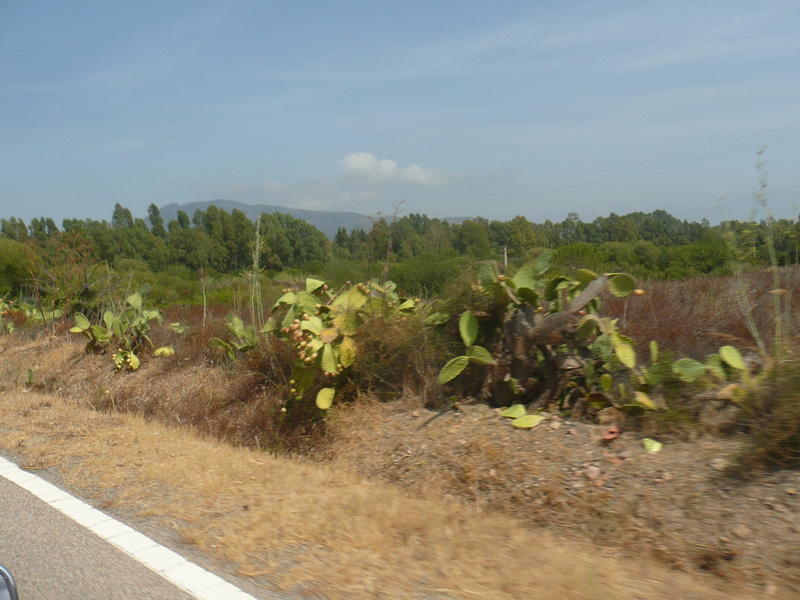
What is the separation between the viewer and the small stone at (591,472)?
5.76 m

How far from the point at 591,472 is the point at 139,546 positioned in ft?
11.4

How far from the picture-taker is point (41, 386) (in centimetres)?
1223

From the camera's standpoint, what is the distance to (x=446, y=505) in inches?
234

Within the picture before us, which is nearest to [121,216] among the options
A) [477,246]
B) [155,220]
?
[155,220]

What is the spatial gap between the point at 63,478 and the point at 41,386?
22.1 feet

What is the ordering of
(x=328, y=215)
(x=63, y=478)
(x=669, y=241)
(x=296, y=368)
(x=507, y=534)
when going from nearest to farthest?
(x=507, y=534) → (x=63, y=478) → (x=296, y=368) → (x=669, y=241) → (x=328, y=215)

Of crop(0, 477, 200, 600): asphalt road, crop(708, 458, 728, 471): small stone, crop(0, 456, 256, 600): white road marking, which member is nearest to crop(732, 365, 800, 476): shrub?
crop(708, 458, 728, 471): small stone

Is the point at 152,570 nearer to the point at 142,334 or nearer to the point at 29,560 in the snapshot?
the point at 29,560

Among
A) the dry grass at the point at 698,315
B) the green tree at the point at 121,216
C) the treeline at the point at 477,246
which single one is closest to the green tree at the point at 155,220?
the green tree at the point at 121,216

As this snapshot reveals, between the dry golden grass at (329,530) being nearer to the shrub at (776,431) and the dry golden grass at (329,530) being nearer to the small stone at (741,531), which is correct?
the small stone at (741,531)

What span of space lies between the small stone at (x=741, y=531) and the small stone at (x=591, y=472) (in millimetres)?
1218

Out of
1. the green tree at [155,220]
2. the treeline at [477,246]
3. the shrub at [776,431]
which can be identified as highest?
the green tree at [155,220]

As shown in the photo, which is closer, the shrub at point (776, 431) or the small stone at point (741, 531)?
the small stone at point (741, 531)

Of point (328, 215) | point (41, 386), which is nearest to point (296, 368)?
point (41, 386)
